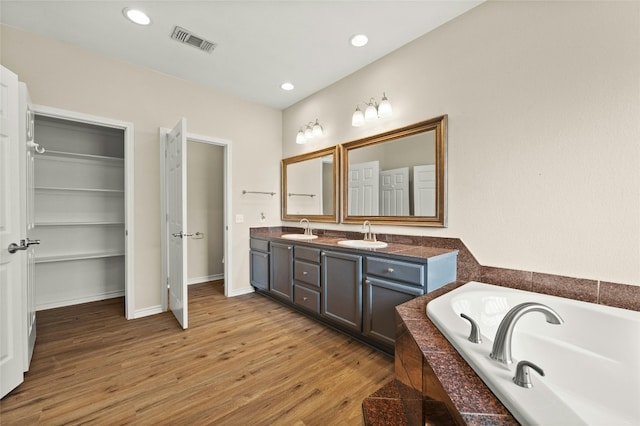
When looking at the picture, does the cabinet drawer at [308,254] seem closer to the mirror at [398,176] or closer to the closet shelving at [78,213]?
the mirror at [398,176]

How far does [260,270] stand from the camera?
3.55 metres

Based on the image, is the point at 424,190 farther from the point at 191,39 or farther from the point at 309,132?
the point at 191,39

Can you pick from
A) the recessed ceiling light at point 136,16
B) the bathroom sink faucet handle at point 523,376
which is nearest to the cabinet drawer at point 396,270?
the bathroom sink faucet handle at point 523,376

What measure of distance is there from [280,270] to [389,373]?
5.48ft

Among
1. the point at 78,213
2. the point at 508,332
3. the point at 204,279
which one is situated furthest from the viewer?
the point at 204,279

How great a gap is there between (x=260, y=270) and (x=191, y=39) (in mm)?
2601

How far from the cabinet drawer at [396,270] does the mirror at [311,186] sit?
3.68 ft

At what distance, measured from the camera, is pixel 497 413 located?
755 mm

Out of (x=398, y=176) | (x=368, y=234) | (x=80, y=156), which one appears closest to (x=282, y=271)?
(x=368, y=234)

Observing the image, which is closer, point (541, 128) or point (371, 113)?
point (541, 128)

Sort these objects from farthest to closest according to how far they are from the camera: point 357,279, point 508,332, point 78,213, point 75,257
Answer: point 78,213
point 75,257
point 357,279
point 508,332

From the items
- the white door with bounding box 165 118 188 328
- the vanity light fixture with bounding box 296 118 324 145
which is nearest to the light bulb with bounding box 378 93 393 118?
the vanity light fixture with bounding box 296 118 324 145

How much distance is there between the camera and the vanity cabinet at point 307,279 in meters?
2.68

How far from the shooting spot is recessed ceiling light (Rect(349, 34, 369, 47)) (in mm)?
2363
